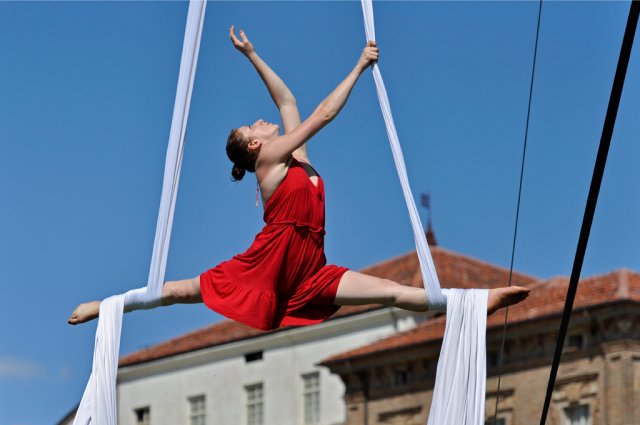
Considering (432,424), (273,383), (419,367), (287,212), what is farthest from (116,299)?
(273,383)

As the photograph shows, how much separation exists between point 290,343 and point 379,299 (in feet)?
124

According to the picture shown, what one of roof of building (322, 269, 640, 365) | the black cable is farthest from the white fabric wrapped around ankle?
roof of building (322, 269, 640, 365)

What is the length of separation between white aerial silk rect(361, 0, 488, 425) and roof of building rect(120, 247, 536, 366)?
36.1 metres

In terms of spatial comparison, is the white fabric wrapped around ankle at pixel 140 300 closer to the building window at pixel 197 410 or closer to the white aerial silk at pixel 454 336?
the white aerial silk at pixel 454 336

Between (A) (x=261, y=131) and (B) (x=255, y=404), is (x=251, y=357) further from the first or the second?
(A) (x=261, y=131)

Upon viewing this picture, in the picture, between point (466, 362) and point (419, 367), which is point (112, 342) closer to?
point (466, 362)

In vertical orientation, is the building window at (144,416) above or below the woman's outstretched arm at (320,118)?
above

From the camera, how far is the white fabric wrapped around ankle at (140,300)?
14711mm

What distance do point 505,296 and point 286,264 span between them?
152cm

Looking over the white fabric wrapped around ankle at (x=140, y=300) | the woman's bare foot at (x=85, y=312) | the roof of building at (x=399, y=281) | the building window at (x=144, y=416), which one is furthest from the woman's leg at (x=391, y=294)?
the building window at (x=144, y=416)

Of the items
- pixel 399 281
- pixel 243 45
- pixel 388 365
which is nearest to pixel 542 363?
pixel 388 365

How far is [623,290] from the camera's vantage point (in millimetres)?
45969

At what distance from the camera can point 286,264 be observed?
1470 centimetres

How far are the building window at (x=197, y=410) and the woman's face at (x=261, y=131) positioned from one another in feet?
131
